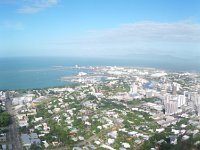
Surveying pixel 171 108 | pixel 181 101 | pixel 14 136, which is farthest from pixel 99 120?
pixel 181 101

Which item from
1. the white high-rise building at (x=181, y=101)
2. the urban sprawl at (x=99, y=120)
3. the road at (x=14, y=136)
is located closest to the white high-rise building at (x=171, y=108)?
the urban sprawl at (x=99, y=120)

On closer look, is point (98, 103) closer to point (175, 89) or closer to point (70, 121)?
point (70, 121)

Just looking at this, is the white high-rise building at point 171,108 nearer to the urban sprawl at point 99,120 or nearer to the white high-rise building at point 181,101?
the urban sprawl at point 99,120

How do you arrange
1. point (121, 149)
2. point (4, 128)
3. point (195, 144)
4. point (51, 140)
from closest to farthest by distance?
point (195, 144) < point (121, 149) < point (51, 140) < point (4, 128)

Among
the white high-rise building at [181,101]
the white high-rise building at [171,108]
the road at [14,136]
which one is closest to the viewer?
the road at [14,136]

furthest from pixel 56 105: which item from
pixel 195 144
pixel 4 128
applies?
pixel 195 144

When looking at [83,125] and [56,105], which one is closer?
[83,125]

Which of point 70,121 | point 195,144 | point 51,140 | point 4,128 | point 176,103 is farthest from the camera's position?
point 176,103
